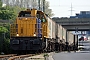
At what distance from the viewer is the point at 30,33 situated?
29.5 meters

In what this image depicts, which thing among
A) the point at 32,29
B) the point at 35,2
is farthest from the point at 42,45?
the point at 35,2

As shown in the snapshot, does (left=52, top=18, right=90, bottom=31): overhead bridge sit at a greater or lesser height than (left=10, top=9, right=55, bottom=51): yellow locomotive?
lesser

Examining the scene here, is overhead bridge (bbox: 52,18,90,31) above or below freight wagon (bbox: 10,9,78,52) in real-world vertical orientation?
below

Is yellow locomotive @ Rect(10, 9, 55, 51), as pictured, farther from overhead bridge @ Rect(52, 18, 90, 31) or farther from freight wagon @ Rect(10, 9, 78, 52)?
overhead bridge @ Rect(52, 18, 90, 31)

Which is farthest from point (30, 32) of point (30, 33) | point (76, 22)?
point (76, 22)

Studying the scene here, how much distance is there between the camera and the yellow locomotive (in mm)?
28828

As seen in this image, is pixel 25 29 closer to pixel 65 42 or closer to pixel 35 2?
pixel 65 42

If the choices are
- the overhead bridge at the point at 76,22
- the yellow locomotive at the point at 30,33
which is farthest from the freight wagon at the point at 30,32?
the overhead bridge at the point at 76,22

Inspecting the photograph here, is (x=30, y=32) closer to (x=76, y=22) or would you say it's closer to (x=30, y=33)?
(x=30, y=33)

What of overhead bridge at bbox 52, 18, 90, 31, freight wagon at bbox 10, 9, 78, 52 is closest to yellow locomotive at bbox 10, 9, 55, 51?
freight wagon at bbox 10, 9, 78, 52

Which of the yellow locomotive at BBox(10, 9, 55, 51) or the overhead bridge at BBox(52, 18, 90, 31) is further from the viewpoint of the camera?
the overhead bridge at BBox(52, 18, 90, 31)

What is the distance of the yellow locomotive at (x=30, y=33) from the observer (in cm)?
2883

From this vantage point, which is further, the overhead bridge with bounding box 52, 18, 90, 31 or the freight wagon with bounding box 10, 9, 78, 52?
the overhead bridge with bounding box 52, 18, 90, 31

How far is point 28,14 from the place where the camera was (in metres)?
30.7
